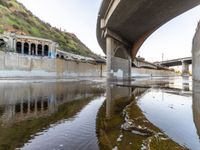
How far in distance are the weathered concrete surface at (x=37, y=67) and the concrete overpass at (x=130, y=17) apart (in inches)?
428

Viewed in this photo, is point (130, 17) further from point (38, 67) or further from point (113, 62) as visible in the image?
point (38, 67)

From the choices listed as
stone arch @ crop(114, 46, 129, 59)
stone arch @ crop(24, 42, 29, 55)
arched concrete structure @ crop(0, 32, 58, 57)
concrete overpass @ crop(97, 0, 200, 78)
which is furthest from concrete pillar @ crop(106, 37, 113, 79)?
stone arch @ crop(24, 42, 29, 55)

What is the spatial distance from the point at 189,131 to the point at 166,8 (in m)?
31.8

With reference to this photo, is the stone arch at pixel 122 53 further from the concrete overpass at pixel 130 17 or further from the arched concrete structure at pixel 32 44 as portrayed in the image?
the arched concrete structure at pixel 32 44

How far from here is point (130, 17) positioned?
3550 centimetres

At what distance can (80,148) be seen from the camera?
421 centimetres

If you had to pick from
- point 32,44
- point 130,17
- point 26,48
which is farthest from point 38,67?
point 32,44

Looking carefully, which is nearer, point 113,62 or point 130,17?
point 130,17

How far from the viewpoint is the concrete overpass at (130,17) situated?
31.1m

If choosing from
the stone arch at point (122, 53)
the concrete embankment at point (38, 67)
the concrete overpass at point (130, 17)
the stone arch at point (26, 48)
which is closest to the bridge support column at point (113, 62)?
the concrete overpass at point (130, 17)

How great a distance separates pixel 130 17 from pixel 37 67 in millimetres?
21228

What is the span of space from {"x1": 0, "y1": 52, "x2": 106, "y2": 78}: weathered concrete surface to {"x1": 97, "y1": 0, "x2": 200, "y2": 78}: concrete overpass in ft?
35.6

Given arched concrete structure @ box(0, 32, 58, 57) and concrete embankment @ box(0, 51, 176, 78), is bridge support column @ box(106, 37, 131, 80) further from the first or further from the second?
arched concrete structure @ box(0, 32, 58, 57)

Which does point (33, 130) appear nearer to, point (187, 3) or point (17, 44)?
point (187, 3)
